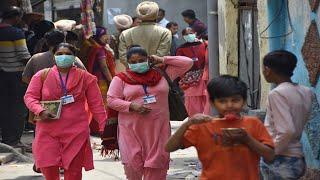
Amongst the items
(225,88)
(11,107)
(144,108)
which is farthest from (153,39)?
(225,88)

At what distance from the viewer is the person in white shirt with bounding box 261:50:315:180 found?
16.9ft

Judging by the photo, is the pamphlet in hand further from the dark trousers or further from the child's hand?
the dark trousers

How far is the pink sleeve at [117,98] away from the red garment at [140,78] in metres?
0.06

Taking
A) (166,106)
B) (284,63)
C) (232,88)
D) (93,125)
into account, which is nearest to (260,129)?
(232,88)

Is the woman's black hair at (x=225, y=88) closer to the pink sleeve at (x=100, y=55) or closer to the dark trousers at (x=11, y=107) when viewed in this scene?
the dark trousers at (x=11, y=107)

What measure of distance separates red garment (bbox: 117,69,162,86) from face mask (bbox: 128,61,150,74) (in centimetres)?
5

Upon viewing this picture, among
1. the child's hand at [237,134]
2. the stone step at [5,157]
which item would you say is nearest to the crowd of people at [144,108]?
the child's hand at [237,134]

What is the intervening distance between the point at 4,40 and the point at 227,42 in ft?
10.3

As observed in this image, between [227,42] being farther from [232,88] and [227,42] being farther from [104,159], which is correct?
[232,88]

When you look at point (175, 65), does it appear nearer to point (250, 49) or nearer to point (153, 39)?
point (153, 39)

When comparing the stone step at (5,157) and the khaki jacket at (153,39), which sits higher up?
the khaki jacket at (153,39)

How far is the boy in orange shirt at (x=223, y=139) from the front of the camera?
14.3 ft

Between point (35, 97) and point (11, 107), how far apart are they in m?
4.34

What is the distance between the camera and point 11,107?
1119 centimetres
